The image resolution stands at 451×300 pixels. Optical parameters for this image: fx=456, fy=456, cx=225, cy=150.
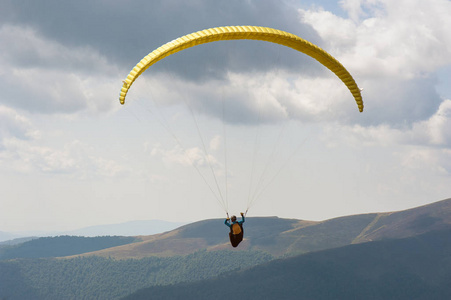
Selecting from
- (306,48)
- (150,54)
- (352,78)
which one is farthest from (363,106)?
(150,54)

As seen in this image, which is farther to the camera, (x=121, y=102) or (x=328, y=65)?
(x=328, y=65)

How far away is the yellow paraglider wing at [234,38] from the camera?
2594cm

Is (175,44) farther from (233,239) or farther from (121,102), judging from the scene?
(233,239)

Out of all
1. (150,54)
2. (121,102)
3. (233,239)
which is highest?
(150,54)

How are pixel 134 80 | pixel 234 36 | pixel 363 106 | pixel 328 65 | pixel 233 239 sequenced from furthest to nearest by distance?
pixel 363 106 → pixel 328 65 → pixel 233 239 → pixel 234 36 → pixel 134 80

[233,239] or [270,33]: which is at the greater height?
[270,33]

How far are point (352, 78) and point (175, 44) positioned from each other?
1390cm

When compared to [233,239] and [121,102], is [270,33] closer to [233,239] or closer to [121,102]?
[121,102]

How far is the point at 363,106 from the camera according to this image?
35.1 m

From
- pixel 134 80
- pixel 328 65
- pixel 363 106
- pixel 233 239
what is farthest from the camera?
pixel 363 106

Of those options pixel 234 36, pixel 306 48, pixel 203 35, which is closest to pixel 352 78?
pixel 306 48

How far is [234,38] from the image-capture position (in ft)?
91.3

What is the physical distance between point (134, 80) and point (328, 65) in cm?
1413

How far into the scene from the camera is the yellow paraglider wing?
85.1 feet
